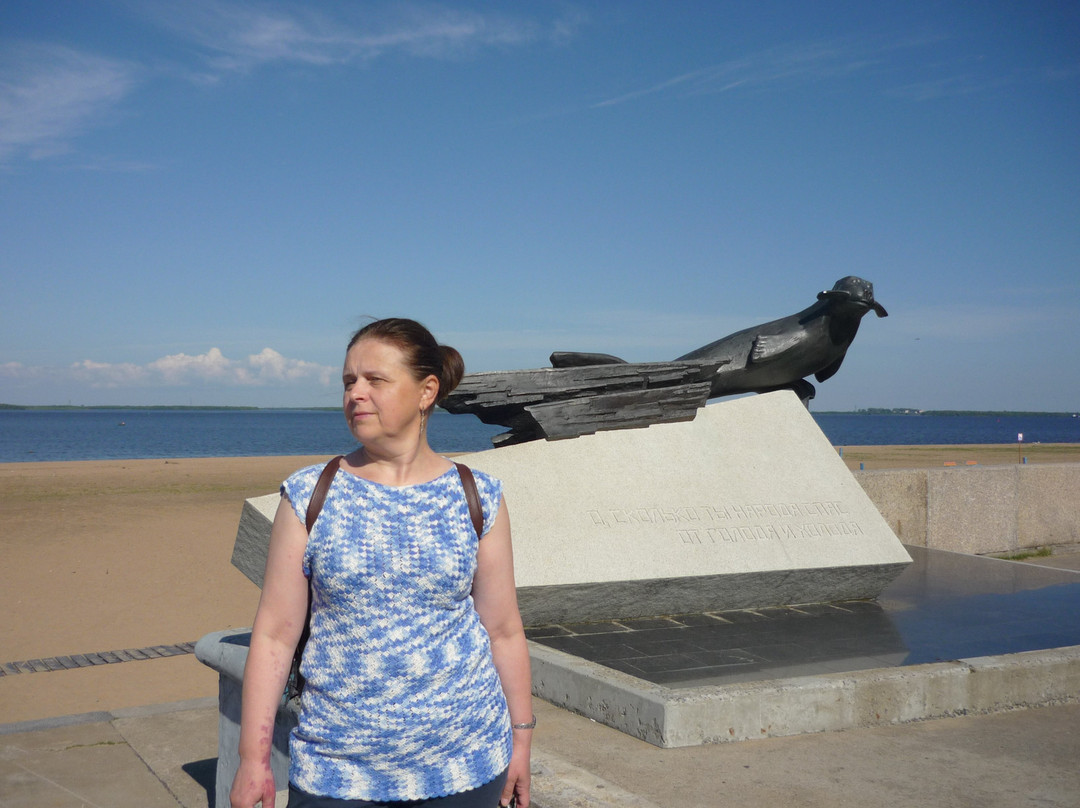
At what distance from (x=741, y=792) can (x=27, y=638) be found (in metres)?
6.93

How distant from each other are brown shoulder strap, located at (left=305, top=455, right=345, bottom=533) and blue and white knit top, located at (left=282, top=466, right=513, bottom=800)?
0.04ft

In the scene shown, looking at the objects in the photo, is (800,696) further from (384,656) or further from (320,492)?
(320,492)

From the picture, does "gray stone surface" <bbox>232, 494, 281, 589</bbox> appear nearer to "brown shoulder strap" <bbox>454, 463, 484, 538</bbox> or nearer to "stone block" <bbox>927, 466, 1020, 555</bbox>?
"brown shoulder strap" <bbox>454, 463, 484, 538</bbox>

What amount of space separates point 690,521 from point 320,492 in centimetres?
473

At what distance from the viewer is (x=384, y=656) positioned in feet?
5.92

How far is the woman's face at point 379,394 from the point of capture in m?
1.89

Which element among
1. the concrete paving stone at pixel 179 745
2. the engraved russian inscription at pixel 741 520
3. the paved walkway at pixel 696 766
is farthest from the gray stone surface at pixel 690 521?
the concrete paving stone at pixel 179 745

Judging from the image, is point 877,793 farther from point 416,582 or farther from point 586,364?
point 586,364

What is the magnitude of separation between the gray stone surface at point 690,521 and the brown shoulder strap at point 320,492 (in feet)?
12.3

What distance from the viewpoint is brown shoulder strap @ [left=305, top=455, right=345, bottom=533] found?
5.98ft

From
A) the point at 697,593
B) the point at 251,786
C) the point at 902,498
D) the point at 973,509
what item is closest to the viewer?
the point at 251,786

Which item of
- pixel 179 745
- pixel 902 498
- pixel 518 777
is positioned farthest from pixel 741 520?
pixel 518 777

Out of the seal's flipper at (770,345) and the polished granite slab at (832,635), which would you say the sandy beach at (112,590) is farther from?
the seal's flipper at (770,345)

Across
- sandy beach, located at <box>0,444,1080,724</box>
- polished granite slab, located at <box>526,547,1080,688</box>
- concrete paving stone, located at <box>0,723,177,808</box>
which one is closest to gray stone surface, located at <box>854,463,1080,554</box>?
polished granite slab, located at <box>526,547,1080,688</box>
